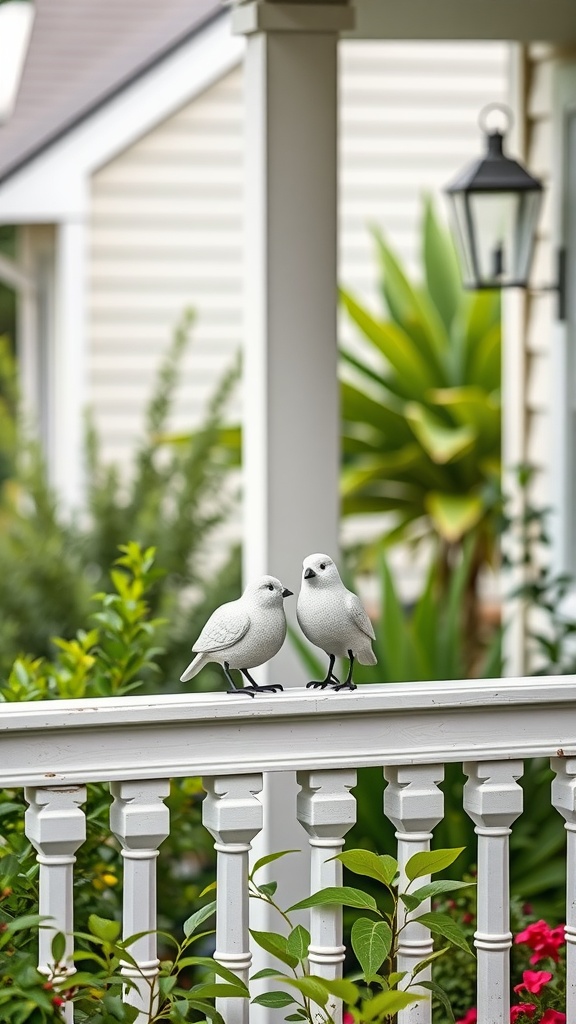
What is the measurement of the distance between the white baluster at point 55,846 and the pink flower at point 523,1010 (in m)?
0.63

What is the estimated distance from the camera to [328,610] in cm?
168

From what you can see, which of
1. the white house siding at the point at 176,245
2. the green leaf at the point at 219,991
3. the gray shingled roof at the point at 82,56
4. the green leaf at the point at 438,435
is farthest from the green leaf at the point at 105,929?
the white house siding at the point at 176,245

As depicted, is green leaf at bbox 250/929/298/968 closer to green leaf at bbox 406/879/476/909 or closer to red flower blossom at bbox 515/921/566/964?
green leaf at bbox 406/879/476/909

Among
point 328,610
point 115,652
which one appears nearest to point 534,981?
point 328,610

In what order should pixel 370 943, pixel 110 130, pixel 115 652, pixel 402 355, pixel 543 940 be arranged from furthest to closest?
1. pixel 110 130
2. pixel 402 355
3. pixel 115 652
4. pixel 543 940
5. pixel 370 943

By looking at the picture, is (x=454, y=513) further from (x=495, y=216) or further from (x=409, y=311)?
(x=495, y=216)

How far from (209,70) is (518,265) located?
3.73 metres

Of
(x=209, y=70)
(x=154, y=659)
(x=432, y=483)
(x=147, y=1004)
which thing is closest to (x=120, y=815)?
(x=147, y=1004)

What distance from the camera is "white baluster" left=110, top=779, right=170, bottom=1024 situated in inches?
66.3

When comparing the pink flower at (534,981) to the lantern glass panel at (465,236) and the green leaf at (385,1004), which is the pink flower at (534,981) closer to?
the green leaf at (385,1004)

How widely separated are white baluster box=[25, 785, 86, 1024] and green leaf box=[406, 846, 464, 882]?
395 mm

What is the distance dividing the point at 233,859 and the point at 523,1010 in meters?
0.50

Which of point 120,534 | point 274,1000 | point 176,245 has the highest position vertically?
point 176,245

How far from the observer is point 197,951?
486 centimetres
